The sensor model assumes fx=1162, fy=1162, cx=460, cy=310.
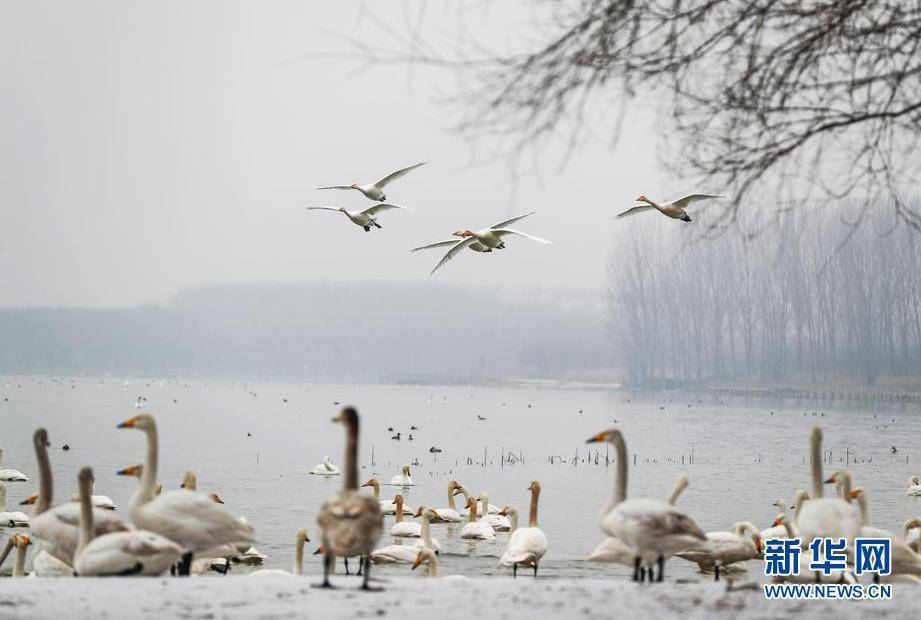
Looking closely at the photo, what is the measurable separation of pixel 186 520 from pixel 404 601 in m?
2.34

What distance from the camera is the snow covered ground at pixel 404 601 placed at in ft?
20.8

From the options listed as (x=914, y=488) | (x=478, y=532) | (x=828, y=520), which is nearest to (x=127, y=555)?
(x=828, y=520)

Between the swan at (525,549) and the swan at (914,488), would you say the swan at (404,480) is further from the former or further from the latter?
the swan at (525,549)

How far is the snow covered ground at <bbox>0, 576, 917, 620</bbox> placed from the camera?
250 inches

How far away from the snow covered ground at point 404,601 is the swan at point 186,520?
89 centimetres

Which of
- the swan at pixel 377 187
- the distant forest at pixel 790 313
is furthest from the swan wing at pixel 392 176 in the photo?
the distant forest at pixel 790 313

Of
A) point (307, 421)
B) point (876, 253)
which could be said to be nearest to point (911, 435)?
point (307, 421)

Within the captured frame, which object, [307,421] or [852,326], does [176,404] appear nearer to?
[307,421]

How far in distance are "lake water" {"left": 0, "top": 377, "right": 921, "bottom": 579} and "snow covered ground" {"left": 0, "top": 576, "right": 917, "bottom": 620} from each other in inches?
392

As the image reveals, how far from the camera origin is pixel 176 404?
4257 inches

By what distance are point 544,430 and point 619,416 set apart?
21.6m

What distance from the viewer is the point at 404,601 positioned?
22.0 feet

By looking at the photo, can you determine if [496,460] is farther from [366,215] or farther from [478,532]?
[366,215]

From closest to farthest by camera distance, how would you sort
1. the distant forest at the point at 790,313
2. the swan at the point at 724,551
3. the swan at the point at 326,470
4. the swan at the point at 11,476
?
the swan at the point at 724,551, the swan at the point at 11,476, the swan at the point at 326,470, the distant forest at the point at 790,313
